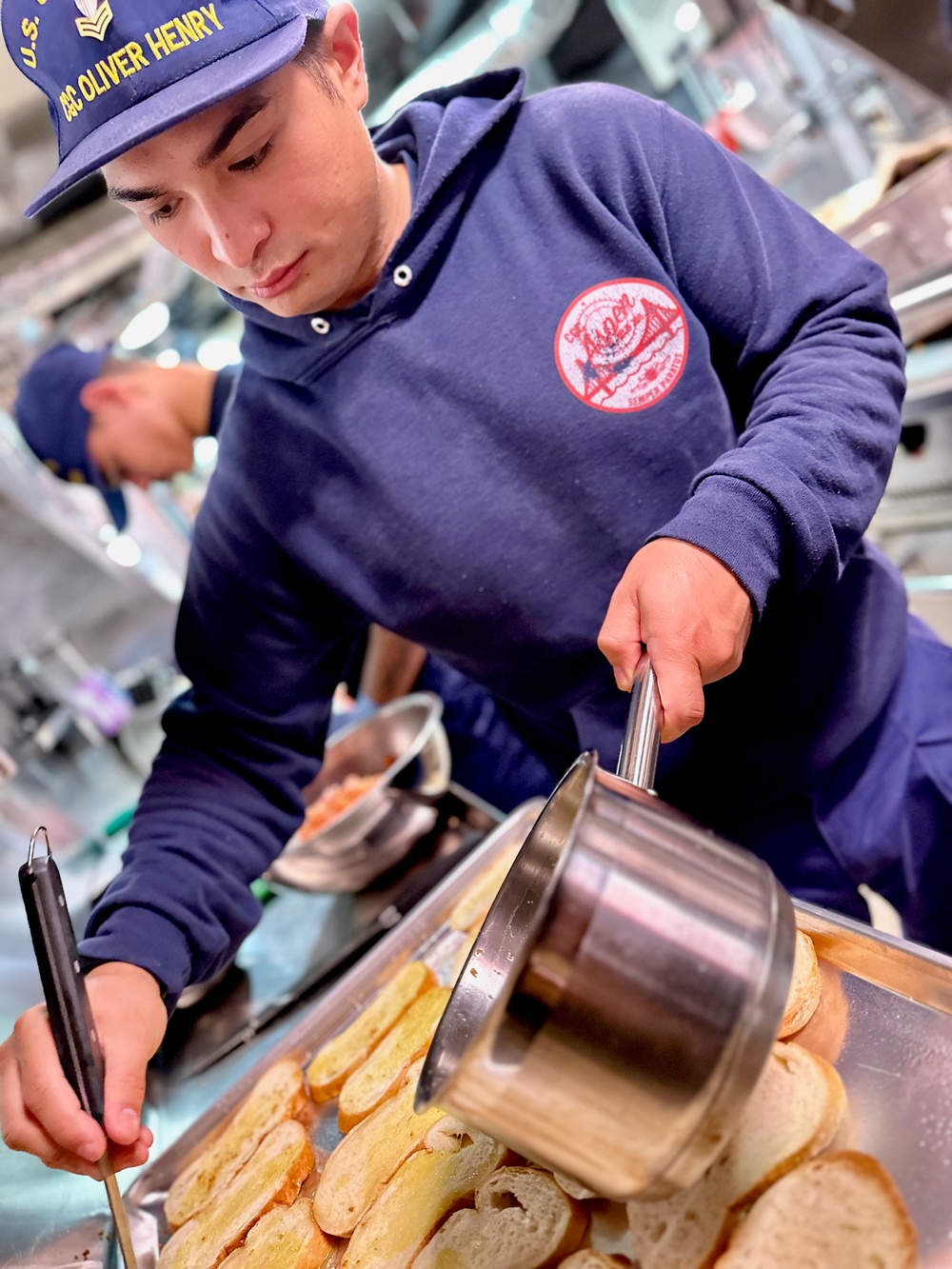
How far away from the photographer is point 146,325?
213 inches

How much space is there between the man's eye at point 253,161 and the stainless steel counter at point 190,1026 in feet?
3.58

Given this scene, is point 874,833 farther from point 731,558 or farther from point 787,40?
point 787,40

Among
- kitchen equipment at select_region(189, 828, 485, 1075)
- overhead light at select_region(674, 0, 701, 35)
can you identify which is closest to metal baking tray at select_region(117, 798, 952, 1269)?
kitchen equipment at select_region(189, 828, 485, 1075)

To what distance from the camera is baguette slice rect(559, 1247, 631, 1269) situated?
0.69 m

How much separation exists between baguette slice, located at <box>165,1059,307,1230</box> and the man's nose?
990 mm

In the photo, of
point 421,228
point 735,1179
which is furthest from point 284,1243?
point 421,228

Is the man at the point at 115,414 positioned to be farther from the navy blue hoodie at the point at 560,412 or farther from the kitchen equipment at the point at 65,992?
the kitchen equipment at the point at 65,992

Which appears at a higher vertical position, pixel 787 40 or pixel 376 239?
pixel 376 239

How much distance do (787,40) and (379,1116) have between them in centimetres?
456

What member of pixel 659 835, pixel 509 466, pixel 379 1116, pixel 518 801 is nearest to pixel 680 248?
pixel 509 466

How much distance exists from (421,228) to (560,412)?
274mm

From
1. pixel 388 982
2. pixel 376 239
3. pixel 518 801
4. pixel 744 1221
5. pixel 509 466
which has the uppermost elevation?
pixel 376 239

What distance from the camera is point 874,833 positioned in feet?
3.72

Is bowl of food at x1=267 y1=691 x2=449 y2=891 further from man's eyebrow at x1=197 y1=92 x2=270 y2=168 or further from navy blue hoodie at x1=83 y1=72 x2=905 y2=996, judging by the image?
man's eyebrow at x1=197 y1=92 x2=270 y2=168
